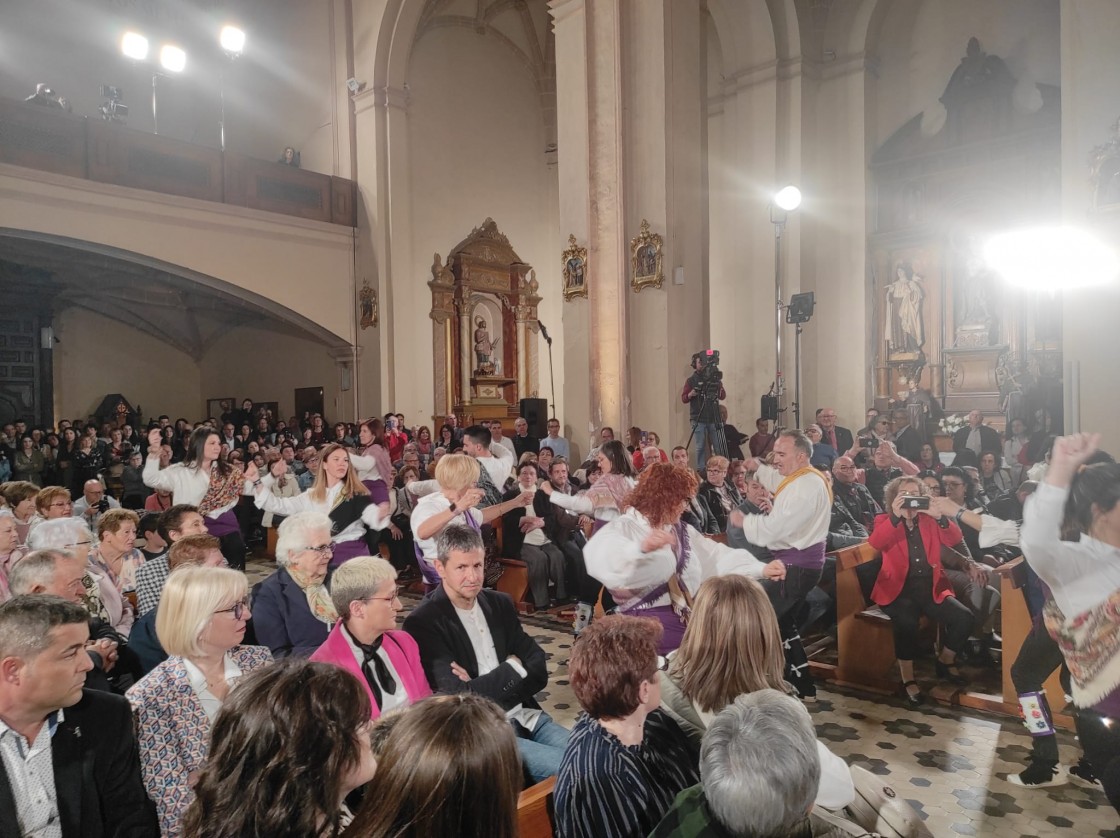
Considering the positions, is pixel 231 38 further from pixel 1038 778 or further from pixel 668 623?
pixel 1038 778

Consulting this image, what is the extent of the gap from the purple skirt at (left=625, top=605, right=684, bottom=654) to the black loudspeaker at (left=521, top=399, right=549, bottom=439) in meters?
8.30

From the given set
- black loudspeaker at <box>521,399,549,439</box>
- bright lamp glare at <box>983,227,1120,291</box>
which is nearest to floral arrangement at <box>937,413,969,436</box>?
bright lamp glare at <box>983,227,1120,291</box>

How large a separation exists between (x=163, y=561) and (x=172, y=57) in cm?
1323

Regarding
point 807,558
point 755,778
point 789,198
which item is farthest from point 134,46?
point 755,778

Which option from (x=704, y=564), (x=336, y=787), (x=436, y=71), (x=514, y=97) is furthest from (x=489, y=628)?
(x=514, y=97)

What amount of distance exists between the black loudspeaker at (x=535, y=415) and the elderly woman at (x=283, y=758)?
10.3 m

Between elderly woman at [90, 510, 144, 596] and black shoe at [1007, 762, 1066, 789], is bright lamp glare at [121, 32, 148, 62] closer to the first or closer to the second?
elderly woman at [90, 510, 144, 596]

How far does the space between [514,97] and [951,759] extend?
16076mm

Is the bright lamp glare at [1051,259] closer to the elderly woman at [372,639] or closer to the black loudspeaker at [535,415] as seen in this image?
the elderly woman at [372,639]

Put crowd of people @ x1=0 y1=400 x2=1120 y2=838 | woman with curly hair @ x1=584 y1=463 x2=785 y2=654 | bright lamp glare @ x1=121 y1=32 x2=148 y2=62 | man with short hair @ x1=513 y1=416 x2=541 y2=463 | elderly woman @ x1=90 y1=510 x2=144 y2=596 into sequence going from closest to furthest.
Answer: crowd of people @ x1=0 y1=400 x2=1120 y2=838
woman with curly hair @ x1=584 y1=463 x2=785 y2=654
elderly woman @ x1=90 y1=510 x2=144 y2=596
man with short hair @ x1=513 y1=416 x2=541 y2=463
bright lamp glare @ x1=121 y1=32 x2=148 y2=62

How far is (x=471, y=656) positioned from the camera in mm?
Answer: 2846

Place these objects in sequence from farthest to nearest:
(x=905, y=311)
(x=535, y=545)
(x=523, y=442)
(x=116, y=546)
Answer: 1. (x=905, y=311)
2. (x=523, y=442)
3. (x=535, y=545)
4. (x=116, y=546)

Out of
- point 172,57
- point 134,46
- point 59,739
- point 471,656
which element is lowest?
point 471,656

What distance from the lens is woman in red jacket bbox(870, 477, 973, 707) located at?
4.28 m
